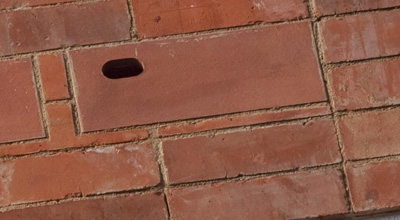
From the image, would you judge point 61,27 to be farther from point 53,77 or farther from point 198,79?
point 198,79

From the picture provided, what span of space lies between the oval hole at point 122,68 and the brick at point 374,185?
0.52 m

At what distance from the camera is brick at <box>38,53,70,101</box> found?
1385 mm

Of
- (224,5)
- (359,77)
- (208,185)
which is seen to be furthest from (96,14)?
(359,77)

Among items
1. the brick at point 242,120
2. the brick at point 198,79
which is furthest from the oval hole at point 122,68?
the brick at point 242,120

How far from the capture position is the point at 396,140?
1.40m

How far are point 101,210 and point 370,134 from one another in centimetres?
61

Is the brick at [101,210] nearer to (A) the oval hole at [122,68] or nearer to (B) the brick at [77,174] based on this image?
(B) the brick at [77,174]

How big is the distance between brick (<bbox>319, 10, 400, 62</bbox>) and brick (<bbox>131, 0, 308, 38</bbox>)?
0.25ft

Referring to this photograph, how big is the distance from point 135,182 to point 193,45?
327mm

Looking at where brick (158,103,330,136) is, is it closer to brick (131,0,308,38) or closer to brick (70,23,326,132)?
brick (70,23,326,132)

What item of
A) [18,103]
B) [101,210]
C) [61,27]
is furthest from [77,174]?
[61,27]

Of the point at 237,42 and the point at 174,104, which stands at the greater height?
the point at 237,42

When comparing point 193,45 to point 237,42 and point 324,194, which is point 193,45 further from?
point 324,194

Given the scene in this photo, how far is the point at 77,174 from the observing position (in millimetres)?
1364
